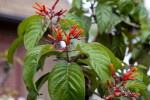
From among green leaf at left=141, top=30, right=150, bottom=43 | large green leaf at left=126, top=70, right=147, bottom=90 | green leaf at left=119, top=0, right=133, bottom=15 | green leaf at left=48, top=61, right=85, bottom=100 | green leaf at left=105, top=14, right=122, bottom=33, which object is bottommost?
large green leaf at left=126, top=70, right=147, bottom=90

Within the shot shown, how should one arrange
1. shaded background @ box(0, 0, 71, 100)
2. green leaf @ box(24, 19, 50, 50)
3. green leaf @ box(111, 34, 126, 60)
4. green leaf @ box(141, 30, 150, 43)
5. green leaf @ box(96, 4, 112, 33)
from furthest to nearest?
shaded background @ box(0, 0, 71, 100) → green leaf @ box(141, 30, 150, 43) → green leaf @ box(111, 34, 126, 60) → green leaf @ box(96, 4, 112, 33) → green leaf @ box(24, 19, 50, 50)

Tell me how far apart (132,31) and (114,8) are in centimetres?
26

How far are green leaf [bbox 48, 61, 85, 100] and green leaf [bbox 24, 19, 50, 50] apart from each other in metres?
0.13

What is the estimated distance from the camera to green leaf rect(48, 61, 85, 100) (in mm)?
603

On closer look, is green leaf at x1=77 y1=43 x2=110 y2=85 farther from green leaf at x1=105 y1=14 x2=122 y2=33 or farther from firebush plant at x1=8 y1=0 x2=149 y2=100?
green leaf at x1=105 y1=14 x2=122 y2=33

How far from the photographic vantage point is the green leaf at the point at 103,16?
38.0 inches

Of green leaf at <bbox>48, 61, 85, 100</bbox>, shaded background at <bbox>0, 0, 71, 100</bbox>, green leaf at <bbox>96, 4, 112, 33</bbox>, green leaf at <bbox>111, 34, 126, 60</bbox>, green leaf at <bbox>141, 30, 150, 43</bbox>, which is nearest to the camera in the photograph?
green leaf at <bbox>48, 61, 85, 100</bbox>

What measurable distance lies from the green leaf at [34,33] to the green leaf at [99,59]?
150 millimetres

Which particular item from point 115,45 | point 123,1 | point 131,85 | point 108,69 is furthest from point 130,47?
point 108,69

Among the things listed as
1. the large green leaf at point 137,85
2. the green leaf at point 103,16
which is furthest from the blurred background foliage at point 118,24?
the large green leaf at point 137,85

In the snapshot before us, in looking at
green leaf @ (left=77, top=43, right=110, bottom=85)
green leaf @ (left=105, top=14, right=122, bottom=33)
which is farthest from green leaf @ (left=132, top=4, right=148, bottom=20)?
green leaf @ (left=77, top=43, right=110, bottom=85)

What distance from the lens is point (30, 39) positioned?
2.38 feet

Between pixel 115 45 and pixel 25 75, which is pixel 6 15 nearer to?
pixel 115 45

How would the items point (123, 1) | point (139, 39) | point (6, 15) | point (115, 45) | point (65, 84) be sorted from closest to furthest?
point (65, 84) < point (123, 1) < point (115, 45) < point (139, 39) < point (6, 15)
